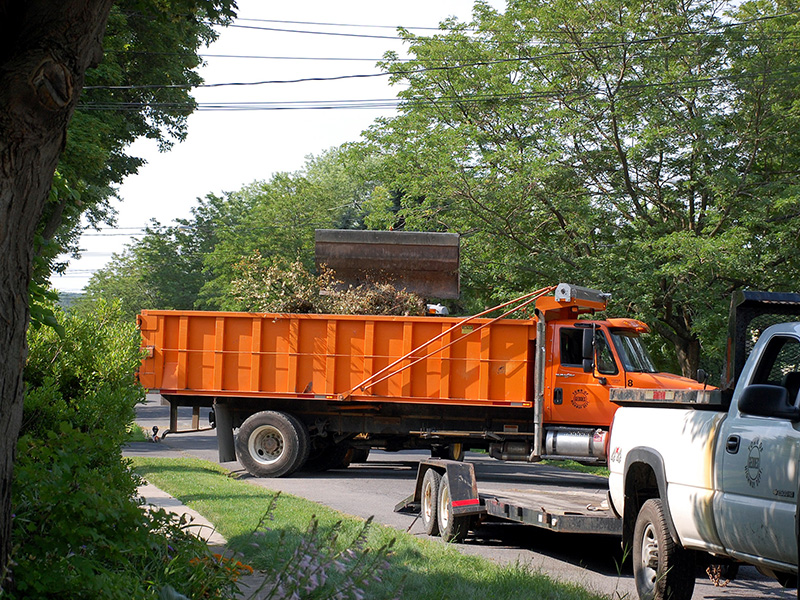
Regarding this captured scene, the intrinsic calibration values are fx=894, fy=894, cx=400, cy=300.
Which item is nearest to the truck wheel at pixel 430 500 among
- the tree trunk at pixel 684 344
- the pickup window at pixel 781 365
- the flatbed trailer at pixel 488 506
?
the flatbed trailer at pixel 488 506

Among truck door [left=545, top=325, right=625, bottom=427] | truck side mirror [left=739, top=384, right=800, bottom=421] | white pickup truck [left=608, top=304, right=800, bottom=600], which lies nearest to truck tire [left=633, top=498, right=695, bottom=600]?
white pickup truck [left=608, top=304, right=800, bottom=600]

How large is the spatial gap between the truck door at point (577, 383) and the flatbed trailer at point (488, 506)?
4118 mm

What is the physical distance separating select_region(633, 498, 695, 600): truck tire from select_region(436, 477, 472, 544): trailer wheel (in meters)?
2.79

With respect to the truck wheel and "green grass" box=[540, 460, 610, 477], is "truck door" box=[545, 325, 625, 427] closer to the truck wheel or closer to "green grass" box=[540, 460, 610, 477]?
"green grass" box=[540, 460, 610, 477]

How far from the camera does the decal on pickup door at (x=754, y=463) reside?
17.7ft

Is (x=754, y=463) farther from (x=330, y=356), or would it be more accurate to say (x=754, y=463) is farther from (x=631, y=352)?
(x=330, y=356)

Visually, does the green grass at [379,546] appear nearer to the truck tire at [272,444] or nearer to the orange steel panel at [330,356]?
the truck tire at [272,444]

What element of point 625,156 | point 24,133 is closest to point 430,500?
point 24,133

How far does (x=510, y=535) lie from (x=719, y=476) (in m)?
4.93

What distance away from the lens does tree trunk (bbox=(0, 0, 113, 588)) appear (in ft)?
12.5

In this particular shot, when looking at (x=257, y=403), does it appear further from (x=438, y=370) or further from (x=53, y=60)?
(x=53, y=60)

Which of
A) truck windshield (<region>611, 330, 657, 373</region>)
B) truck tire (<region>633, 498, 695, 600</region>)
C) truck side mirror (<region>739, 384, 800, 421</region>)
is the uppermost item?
truck windshield (<region>611, 330, 657, 373</region>)

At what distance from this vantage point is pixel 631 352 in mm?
14656

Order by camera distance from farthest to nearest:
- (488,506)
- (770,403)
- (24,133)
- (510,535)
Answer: (510,535)
(488,506)
(770,403)
(24,133)
